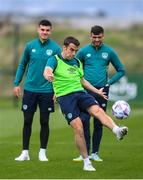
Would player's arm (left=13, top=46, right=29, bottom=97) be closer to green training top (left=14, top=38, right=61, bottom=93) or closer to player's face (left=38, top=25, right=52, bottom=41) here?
green training top (left=14, top=38, right=61, bottom=93)

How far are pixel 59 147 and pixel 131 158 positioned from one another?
2.49 meters

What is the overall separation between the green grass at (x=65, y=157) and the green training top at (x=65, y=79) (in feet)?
4.00

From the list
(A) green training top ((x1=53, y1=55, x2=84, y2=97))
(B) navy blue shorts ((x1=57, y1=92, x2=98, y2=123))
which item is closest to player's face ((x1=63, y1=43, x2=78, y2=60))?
(A) green training top ((x1=53, y1=55, x2=84, y2=97))

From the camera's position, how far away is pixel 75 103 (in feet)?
42.7

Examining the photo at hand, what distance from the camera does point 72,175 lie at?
40.4ft

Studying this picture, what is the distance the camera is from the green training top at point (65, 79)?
13.1 m

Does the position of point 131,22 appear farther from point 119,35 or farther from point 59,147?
point 59,147

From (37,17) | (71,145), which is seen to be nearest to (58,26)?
(37,17)

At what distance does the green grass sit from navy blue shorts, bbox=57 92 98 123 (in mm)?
896

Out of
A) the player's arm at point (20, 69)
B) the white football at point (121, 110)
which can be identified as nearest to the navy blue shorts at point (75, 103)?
the white football at point (121, 110)

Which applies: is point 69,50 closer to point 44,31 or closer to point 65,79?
point 65,79

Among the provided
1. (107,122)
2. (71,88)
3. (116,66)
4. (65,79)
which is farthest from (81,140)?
(116,66)

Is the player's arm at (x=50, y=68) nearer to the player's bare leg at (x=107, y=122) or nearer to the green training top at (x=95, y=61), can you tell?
the player's bare leg at (x=107, y=122)

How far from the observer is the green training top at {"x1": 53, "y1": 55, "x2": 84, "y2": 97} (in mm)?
13070
